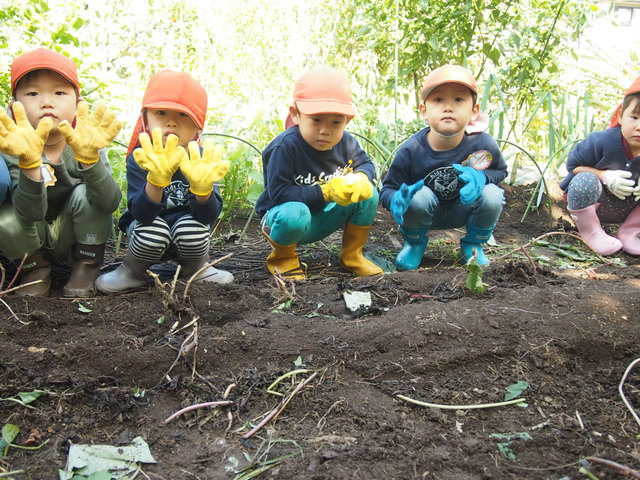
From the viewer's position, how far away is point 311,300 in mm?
2195

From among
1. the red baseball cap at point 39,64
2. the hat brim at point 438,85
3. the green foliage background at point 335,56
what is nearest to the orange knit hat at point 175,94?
the red baseball cap at point 39,64

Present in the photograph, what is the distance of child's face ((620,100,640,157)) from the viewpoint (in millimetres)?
2865

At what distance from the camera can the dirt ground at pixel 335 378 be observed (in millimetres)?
1301

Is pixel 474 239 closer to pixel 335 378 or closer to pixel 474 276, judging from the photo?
pixel 474 276

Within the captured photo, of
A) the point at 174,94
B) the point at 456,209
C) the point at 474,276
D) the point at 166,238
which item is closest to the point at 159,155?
the point at 174,94

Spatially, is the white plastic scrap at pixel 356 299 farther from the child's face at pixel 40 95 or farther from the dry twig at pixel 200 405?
the child's face at pixel 40 95

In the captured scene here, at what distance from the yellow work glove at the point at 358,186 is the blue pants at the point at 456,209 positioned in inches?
12.2

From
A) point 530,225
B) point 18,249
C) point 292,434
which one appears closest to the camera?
point 292,434

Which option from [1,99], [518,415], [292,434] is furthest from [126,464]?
[1,99]

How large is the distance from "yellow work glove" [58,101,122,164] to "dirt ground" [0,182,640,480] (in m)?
0.58

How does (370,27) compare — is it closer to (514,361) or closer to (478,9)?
(478,9)

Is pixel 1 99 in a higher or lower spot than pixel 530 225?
higher

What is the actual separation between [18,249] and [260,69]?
4.84 m

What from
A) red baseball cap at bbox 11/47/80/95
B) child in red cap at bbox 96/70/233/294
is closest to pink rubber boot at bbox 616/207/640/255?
child in red cap at bbox 96/70/233/294
